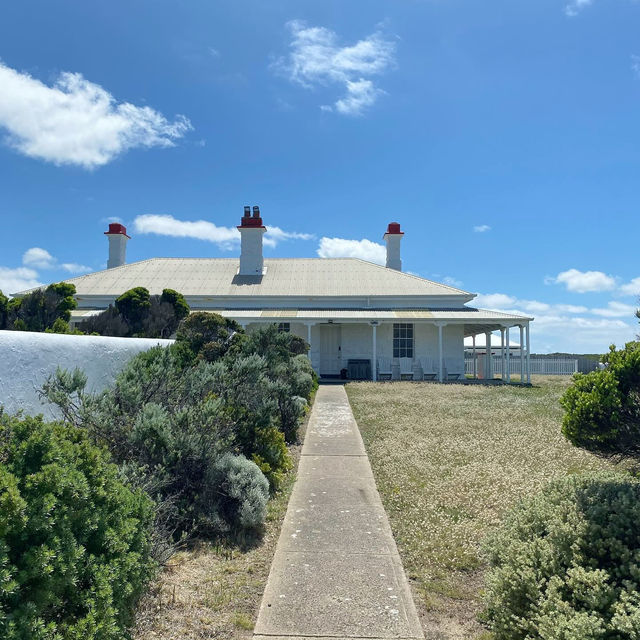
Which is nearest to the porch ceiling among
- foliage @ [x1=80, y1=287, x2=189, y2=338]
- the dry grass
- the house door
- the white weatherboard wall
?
the house door

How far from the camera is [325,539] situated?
4492 mm

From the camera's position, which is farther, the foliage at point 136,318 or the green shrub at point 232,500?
the foliage at point 136,318

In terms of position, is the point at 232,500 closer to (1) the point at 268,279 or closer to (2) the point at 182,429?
(2) the point at 182,429

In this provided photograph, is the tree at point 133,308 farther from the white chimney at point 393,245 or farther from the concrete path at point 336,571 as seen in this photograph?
the white chimney at point 393,245

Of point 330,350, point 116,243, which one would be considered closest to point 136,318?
point 330,350

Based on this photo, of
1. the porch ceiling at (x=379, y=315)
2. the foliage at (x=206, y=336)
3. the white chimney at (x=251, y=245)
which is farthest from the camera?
the white chimney at (x=251, y=245)

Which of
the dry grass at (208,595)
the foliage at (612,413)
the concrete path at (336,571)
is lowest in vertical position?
the dry grass at (208,595)

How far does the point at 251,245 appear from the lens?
25.9 meters

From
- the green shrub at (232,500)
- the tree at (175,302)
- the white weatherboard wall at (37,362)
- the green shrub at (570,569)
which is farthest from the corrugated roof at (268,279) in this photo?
the green shrub at (570,569)

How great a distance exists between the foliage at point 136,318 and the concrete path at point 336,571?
7392mm

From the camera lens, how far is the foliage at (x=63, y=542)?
6.98 ft

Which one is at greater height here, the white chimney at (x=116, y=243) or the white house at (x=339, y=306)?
the white chimney at (x=116, y=243)

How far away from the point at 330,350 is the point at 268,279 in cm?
516

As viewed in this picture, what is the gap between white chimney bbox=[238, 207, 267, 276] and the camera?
2558 cm
